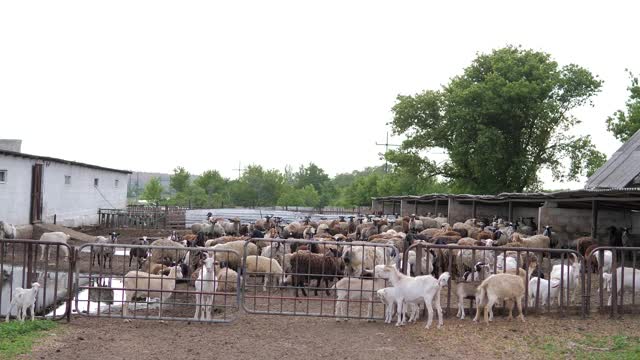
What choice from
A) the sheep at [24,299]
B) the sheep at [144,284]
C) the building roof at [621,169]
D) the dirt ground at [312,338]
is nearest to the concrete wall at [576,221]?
the building roof at [621,169]

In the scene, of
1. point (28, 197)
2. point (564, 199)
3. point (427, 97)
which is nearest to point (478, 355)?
point (564, 199)

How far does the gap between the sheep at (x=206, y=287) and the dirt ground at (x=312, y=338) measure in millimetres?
370

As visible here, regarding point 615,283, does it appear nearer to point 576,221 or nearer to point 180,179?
point 576,221

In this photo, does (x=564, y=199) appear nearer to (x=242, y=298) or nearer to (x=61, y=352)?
(x=242, y=298)

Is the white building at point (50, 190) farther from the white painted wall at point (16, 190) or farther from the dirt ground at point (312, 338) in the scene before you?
the dirt ground at point (312, 338)

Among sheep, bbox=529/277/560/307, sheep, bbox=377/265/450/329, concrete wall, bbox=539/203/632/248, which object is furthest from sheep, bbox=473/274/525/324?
concrete wall, bbox=539/203/632/248

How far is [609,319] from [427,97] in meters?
35.2

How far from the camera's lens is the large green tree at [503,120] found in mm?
39094

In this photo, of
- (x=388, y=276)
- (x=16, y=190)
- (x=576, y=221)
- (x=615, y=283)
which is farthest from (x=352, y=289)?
(x=16, y=190)

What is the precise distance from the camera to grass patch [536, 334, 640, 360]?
791 cm

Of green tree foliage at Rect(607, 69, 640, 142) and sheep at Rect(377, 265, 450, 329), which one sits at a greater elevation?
green tree foliage at Rect(607, 69, 640, 142)

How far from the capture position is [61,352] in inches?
302

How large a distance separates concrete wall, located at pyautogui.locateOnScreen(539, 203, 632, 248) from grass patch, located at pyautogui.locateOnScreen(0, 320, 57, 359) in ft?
64.2

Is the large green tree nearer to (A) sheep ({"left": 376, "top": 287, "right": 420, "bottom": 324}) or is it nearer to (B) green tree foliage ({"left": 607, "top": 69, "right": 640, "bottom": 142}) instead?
(B) green tree foliage ({"left": 607, "top": 69, "right": 640, "bottom": 142})
